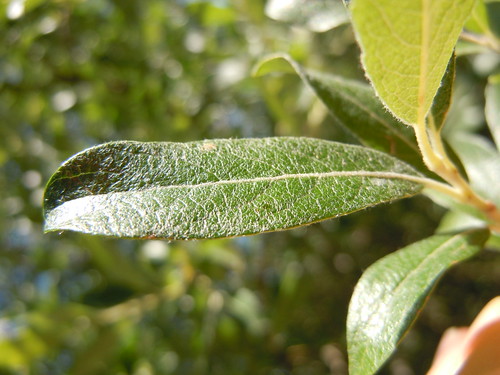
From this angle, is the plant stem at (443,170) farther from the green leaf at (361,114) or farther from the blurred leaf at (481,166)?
the blurred leaf at (481,166)

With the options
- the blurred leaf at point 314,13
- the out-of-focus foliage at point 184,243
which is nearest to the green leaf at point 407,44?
the blurred leaf at point 314,13

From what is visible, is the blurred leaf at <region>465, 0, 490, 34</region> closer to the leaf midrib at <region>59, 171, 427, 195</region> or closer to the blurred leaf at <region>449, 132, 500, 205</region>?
the blurred leaf at <region>449, 132, 500, 205</region>

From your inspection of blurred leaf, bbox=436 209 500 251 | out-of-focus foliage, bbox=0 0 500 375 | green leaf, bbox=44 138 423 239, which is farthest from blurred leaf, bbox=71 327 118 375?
green leaf, bbox=44 138 423 239

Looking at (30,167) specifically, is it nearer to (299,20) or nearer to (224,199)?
(299,20)

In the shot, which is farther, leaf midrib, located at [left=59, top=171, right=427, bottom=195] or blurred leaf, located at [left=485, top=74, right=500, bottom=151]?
blurred leaf, located at [left=485, top=74, right=500, bottom=151]

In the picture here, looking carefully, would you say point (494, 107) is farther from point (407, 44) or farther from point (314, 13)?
point (407, 44)

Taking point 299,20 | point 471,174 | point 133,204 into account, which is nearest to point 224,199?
point 133,204
